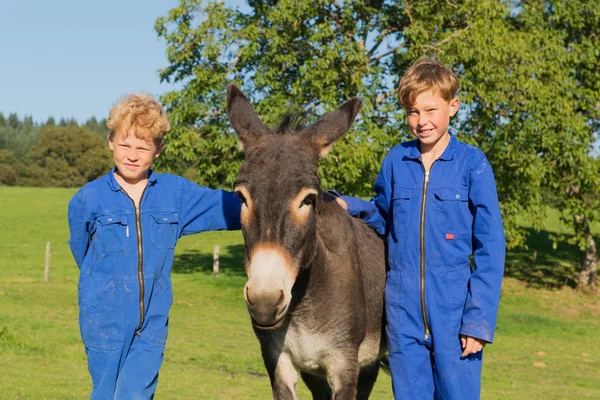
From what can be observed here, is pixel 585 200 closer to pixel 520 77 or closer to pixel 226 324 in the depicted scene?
pixel 520 77

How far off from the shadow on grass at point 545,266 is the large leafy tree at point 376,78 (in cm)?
523

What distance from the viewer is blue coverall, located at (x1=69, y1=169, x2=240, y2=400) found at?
375cm

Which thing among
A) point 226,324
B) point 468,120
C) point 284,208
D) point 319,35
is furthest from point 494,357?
point 284,208

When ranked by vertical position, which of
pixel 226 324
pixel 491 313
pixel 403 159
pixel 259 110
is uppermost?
pixel 259 110

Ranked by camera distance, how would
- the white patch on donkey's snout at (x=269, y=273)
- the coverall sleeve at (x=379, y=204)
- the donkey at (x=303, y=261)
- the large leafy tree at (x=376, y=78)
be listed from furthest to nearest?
1. the large leafy tree at (x=376, y=78)
2. the coverall sleeve at (x=379, y=204)
3. the donkey at (x=303, y=261)
4. the white patch on donkey's snout at (x=269, y=273)

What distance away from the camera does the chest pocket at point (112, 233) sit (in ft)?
12.5

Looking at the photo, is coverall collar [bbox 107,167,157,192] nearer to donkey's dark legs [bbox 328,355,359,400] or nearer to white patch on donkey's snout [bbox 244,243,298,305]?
white patch on donkey's snout [bbox 244,243,298,305]

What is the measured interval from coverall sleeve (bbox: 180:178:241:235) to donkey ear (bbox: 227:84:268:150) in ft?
1.48

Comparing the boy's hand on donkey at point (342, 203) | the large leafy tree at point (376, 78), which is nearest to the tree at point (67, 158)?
the large leafy tree at point (376, 78)

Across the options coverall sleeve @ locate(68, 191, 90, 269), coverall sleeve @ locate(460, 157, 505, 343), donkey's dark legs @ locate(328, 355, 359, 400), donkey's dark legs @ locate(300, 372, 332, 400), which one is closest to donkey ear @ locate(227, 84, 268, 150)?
coverall sleeve @ locate(68, 191, 90, 269)

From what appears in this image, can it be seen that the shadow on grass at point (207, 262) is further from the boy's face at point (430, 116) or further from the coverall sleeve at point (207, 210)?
the boy's face at point (430, 116)

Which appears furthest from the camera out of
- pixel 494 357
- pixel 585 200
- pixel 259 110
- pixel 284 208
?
pixel 585 200

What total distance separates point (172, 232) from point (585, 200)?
76.4 feet

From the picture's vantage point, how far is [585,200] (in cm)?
2442
